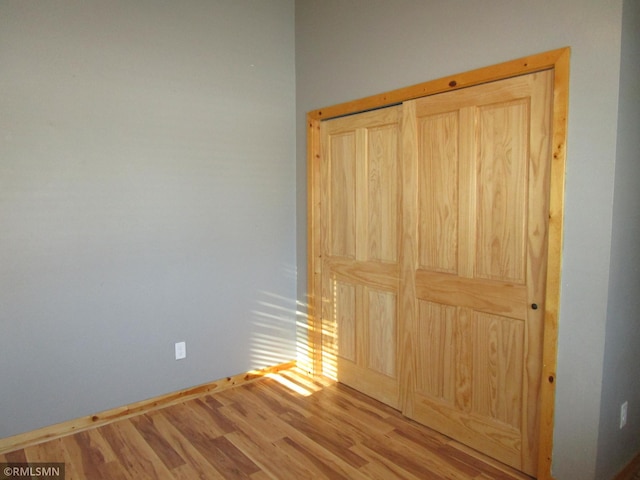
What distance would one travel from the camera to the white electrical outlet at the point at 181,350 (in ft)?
9.70

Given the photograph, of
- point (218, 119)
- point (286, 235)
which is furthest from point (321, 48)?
point (286, 235)

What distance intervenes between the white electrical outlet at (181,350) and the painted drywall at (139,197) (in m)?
0.04

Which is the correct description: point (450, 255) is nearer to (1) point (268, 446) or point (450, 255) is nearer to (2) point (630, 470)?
(2) point (630, 470)

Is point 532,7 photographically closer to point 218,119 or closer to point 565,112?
point 565,112

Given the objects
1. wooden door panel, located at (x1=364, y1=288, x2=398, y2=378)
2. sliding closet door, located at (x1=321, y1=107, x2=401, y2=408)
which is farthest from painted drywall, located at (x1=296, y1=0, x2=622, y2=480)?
wooden door panel, located at (x1=364, y1=288, x2=398, y2=378)

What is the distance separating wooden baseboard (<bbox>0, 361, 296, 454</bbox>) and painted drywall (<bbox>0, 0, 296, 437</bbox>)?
4cm

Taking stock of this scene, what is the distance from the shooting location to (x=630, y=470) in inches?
85.3

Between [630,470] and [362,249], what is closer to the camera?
[630,470]

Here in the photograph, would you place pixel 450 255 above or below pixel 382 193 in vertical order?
below

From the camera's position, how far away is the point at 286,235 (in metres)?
3.46

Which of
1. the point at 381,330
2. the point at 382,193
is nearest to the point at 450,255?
the point at 382,193

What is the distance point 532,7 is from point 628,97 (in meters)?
0.60

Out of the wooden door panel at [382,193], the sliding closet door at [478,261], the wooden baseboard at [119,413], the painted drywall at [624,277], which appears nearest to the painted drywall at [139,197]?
the wooden baseboard at [119,413]

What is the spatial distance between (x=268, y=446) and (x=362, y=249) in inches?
53.3
